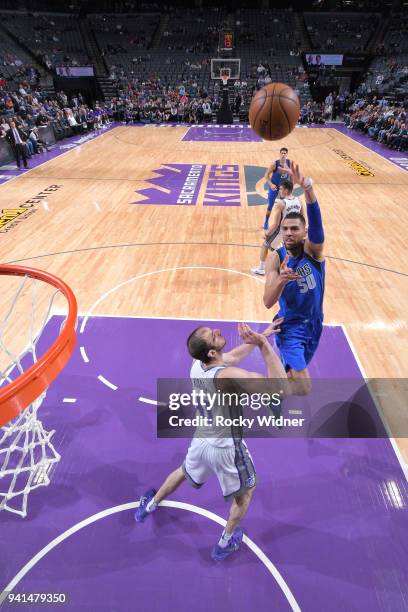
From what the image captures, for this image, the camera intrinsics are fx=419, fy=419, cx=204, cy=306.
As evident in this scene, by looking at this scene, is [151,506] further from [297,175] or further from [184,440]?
[297,175]

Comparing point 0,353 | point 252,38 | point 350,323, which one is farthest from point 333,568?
point 252,38

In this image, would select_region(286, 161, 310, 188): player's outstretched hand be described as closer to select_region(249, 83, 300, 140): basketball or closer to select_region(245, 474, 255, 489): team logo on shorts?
select_region(245, 474, 255, 489): team logo on shorts

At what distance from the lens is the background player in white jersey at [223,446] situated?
238cm

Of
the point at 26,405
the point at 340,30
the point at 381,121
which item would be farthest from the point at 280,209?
the point at 340,30

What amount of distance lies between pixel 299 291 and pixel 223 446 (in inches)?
55.0

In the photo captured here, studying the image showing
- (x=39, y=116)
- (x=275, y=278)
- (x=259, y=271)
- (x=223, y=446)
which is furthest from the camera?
(x=39, y=116)

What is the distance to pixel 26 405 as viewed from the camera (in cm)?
225

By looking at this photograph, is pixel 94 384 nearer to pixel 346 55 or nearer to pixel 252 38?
pixel 346 55

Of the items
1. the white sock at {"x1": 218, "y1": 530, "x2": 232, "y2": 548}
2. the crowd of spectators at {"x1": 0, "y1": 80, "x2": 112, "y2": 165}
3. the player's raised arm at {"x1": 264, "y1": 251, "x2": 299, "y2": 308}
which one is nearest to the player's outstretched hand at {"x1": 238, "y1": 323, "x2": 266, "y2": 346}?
the player's raised arm at {"x1": 264, "y1": 251, "x2": 299, "y2": 308}

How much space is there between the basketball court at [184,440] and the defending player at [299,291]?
35.2 inches

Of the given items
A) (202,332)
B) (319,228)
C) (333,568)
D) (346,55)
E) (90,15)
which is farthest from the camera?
(90,15)

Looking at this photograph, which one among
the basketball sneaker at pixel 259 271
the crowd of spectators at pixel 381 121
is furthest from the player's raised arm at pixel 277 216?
the crowd of spectators at pixel 381 121

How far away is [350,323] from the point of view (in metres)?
5.41

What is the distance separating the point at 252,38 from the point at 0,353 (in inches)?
1312
